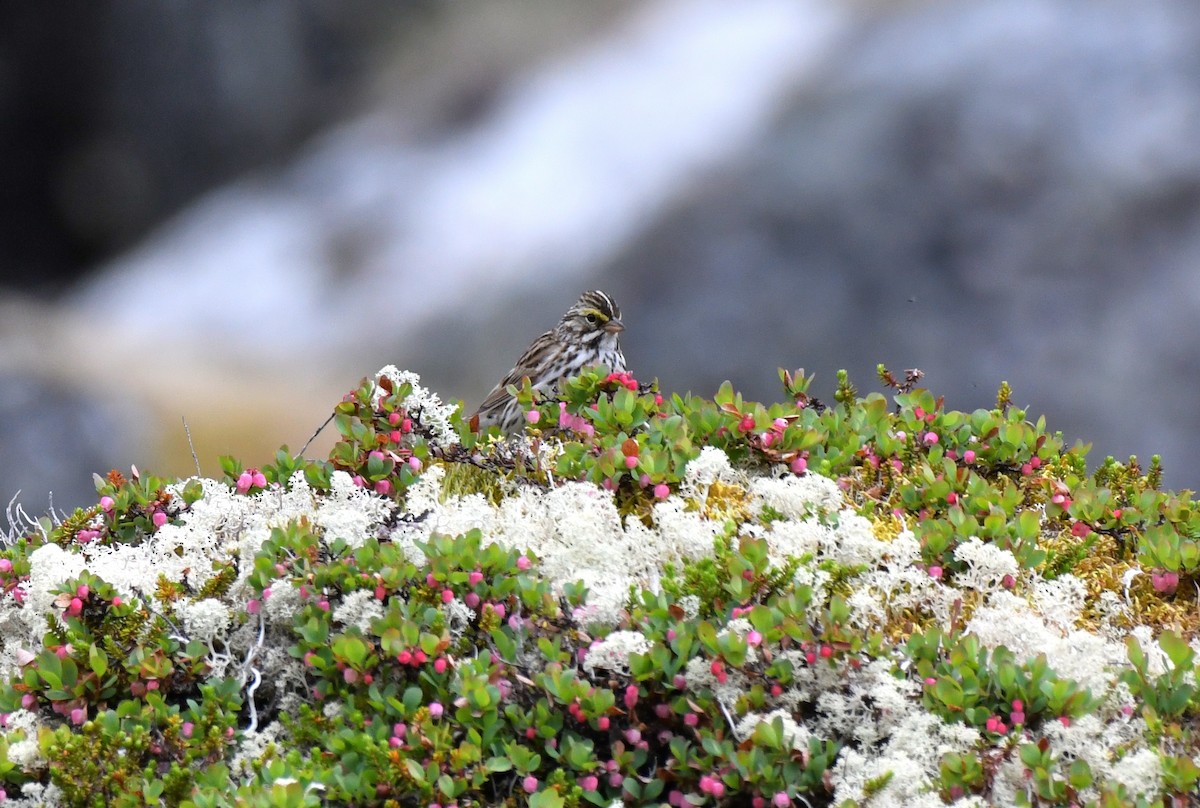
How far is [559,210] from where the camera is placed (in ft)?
43.9

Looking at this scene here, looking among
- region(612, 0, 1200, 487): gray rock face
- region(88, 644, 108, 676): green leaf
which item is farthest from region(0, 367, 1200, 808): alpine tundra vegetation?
region(612, 0, 1200, 487): gray rock face

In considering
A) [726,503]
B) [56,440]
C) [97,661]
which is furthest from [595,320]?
[56,440]

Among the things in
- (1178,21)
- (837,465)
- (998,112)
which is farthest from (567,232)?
(837,465)

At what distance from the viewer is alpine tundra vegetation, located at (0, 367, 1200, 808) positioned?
2.77 metres

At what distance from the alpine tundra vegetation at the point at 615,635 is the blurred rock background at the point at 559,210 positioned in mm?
7506

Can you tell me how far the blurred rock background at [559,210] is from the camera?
1135 cm

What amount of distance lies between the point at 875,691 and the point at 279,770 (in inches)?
51.3

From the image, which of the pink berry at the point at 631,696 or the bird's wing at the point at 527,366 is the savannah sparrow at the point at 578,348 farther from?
the pink berry at the point at 631,696

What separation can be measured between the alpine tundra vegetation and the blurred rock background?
7.51 metres

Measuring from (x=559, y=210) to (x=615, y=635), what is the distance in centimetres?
1082

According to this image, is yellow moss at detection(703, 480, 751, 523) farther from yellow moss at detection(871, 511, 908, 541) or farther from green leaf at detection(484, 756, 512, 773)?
green leaf at detection(484, 756, 512, 773)

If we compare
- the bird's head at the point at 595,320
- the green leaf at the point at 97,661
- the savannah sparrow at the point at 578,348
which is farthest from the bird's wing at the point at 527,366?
the green leaf at the point at 97,661

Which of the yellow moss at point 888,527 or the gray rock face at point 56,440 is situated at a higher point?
the gray rock face at point 56,440

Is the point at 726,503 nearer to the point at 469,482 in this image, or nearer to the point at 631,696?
the point at 631,696
